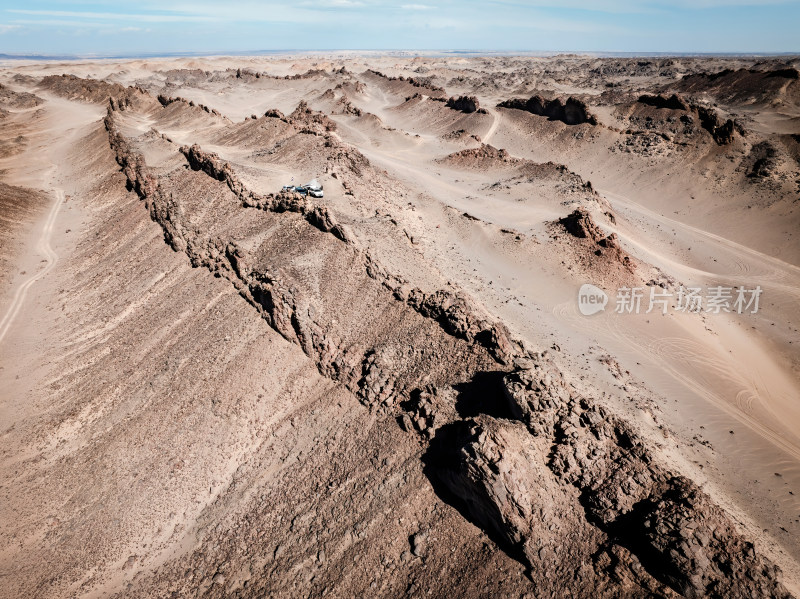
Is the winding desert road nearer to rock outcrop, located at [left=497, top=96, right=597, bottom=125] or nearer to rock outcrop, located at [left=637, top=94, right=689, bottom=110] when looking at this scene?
rock outcrop, located at [left=497, top=96, right=597, bottom=125]

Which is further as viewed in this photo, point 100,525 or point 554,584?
point 100,525

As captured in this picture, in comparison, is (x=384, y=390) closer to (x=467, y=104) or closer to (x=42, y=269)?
(x=42, y=269)

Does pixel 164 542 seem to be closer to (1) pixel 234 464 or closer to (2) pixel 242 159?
(1) pixel 234 464

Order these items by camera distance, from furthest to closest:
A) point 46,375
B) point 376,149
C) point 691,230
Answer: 1. point 376,149
2. point 691,230
3. point 46,375

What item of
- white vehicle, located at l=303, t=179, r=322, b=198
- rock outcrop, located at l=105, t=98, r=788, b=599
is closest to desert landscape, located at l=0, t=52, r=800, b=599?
rock outcrop, located at l=105, t=98, r=788, b=599

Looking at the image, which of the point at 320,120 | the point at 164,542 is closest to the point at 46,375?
the point at 164,542

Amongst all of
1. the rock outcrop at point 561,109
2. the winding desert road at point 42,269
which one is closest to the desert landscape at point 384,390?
the winding desert road at point 42,269

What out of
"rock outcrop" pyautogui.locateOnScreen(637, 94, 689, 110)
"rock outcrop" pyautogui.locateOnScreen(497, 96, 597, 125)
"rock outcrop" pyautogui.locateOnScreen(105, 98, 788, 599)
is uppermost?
"rock outcrop" pyautogui.locateOnScreen(637, 94, 689, 110)
